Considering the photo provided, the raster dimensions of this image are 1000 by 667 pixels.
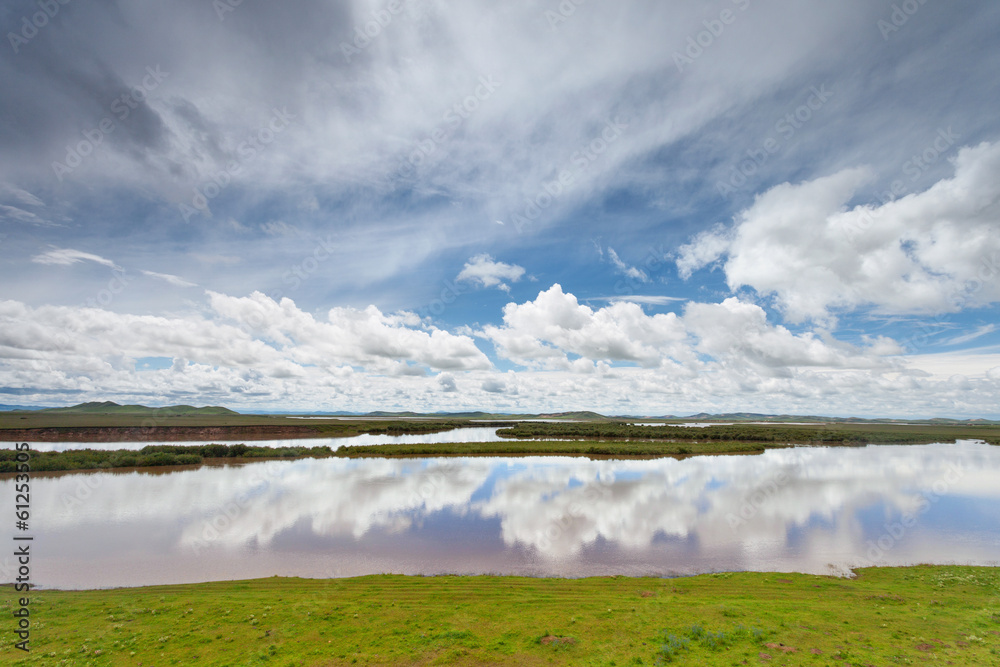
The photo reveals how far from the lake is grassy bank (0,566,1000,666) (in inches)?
114

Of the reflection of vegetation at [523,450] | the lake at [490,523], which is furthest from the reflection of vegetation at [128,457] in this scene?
the reflection of vegetation at [523,450]

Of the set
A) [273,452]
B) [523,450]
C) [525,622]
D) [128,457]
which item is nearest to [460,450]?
[523,450]

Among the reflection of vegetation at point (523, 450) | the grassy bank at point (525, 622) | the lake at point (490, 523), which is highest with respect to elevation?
the grassy bank at point (525, 622)

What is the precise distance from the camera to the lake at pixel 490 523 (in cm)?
2223

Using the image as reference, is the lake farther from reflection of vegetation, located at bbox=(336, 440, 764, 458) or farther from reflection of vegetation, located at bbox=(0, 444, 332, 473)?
reflection of vegetation, located at bbox=(336, 440, 764, 458)

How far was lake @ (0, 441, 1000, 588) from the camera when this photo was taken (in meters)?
22.2

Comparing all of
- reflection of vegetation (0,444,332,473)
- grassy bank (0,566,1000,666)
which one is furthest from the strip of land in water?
grassy bank (0,566,1000,666)

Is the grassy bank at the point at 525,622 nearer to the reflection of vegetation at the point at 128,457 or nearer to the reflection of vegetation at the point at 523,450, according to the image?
the reflection of vegetation at the point at 128,457

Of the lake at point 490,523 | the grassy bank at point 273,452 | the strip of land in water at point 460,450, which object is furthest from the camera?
the strip of land in water at point 460,450

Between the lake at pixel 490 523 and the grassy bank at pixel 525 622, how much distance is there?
291cm

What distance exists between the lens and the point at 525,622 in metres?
14.8

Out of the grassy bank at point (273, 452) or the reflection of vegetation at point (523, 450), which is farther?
the reflection of vegetation at point (523, 450)

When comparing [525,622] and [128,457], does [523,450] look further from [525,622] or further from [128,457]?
[525,622]

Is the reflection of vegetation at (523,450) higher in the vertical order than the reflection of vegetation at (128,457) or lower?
lower
